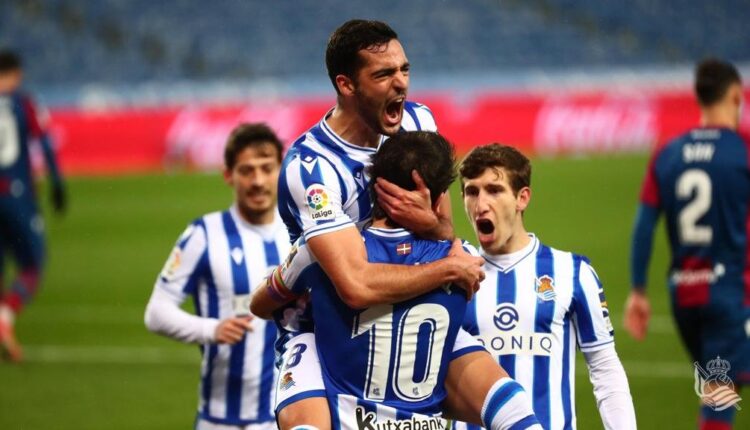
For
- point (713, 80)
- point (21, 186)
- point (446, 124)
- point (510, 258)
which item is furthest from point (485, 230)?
point (446, 124)

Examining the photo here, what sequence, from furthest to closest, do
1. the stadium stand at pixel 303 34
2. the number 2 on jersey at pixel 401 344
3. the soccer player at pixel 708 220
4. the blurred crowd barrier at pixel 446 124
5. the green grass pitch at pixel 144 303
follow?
the stadium stand at pixel 303 34 → the blurred crowd barrier at pixel 446 124 → the green grass pitch at pixel 144 303 → the soccer player at pixel 708 220 → the number 2 on jersey at pixel 401 344

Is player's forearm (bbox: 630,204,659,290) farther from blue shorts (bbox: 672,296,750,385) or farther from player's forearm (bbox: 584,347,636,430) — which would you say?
player's forearm (bbox: 584,347,636,430)

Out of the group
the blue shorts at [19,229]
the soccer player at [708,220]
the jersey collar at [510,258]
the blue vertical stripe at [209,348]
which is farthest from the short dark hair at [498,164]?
the blue shorts at [19,229]

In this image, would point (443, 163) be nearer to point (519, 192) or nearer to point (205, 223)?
point (519, 192)

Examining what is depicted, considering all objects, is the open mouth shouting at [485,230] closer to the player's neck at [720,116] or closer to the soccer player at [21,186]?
the player's neck at [720,116]

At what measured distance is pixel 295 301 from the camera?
4.30 meters

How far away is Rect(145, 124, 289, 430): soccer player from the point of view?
5.54 meters

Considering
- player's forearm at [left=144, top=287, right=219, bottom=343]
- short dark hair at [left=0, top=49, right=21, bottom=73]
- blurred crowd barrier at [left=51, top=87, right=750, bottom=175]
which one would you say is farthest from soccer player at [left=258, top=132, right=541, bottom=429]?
blurred crowd barrier at [left=51, top=87, right=750, bottom=175]

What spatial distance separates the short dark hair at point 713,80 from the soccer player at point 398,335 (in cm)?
333

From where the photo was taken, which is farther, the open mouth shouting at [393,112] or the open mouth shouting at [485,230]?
the open mouth shouting at [485,230]

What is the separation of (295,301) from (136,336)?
7.63 m

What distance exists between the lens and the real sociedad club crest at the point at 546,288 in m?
4.40

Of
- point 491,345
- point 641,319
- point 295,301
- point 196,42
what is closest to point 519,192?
point 491,345

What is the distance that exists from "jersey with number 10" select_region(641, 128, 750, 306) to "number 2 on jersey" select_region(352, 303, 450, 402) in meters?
3.28
